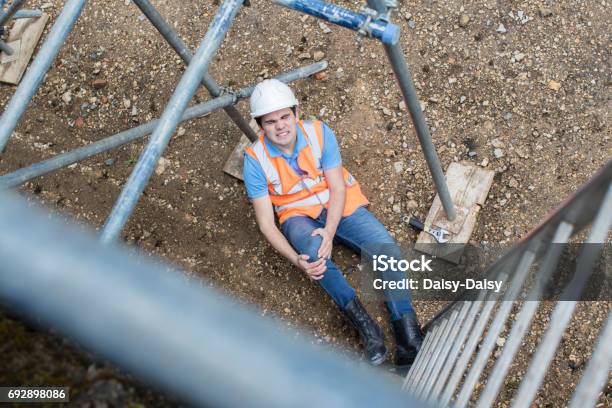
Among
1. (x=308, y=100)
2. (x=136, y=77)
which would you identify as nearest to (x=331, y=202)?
(x=308, y=100)

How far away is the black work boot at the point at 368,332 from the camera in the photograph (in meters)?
3.66

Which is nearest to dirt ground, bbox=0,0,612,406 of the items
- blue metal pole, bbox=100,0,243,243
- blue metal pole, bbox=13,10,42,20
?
blue metal pole, bbox=13,10,42,20

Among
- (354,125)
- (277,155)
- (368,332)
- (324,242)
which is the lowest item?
(368,332)

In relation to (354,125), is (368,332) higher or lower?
lower

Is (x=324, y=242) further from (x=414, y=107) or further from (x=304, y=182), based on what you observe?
(x=414, y=107)

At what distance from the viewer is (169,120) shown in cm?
210

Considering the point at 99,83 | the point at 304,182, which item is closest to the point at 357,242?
the point at 304,182

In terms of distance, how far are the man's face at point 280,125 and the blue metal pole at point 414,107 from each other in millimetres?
740

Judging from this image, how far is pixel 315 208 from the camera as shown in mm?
3676

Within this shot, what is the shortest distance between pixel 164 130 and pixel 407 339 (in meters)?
2.25

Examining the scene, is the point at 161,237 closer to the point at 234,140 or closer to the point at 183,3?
the point at 234,140

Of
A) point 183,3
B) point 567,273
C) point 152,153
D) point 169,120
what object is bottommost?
point 152,153

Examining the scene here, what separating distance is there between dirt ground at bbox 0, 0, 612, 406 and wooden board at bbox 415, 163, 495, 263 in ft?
0.33

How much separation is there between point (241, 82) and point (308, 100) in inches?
22.6
